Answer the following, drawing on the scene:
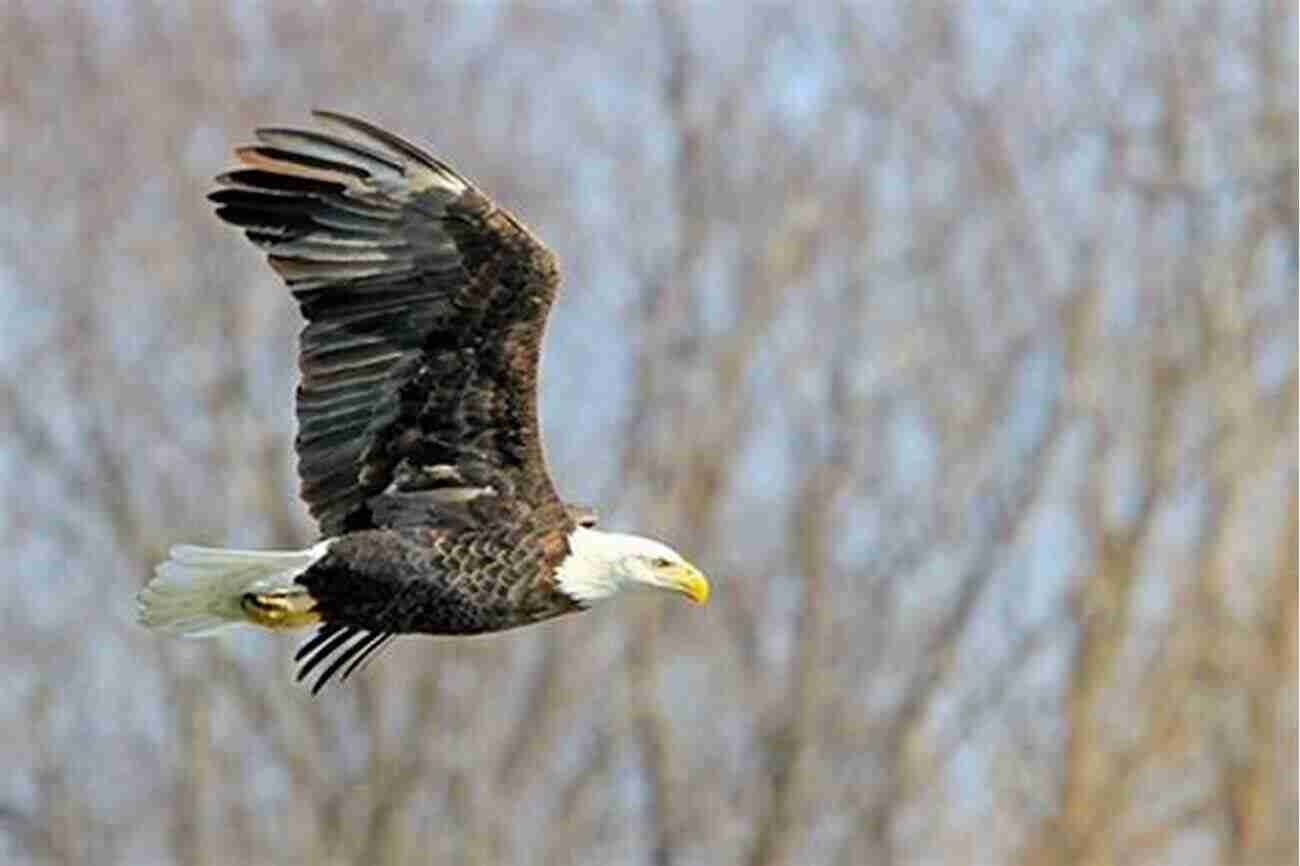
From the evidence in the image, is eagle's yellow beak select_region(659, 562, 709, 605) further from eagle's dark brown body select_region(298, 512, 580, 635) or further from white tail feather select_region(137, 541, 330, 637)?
white tail feather select_region(137, 541, 330, 637)

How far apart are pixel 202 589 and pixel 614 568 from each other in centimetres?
80

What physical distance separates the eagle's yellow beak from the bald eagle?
114mm

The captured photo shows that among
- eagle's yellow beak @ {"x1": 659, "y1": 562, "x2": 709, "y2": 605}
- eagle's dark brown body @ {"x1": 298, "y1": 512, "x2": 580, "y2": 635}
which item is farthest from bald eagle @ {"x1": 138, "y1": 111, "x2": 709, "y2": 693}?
eagle's yellow beak @ {"x1": 659, "y1": 562, "x2": 709, "y2": 605}

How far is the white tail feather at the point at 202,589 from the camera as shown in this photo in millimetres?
8570

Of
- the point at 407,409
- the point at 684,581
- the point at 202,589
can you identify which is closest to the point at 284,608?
the point at 202,589

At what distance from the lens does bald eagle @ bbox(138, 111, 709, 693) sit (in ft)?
27.7

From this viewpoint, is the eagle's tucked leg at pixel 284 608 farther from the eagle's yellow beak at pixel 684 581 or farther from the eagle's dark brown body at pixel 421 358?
the eagle's yellow beak at pixel 684 581

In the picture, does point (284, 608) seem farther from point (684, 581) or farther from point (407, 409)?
point (684, 581)

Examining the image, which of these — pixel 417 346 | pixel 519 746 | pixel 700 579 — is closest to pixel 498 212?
pixel 417 346

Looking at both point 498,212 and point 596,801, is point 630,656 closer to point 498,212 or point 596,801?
point 596,801

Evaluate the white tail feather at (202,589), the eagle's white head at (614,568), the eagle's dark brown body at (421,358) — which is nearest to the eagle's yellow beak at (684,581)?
the eagle's white head at (614,568)

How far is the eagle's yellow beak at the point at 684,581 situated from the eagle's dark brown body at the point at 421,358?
28 centimetres

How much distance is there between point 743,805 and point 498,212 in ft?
30.5

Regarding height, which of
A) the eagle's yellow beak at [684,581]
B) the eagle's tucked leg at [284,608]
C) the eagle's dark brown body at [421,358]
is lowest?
the eagle's tucked leg at [284,608]
